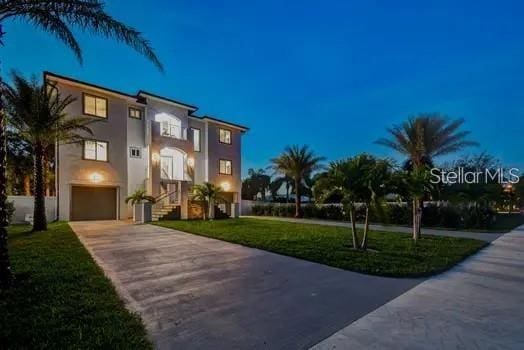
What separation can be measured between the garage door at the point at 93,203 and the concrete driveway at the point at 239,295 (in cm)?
1295

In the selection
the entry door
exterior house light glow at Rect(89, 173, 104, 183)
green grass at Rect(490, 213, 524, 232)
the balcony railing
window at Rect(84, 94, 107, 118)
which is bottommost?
green grass at Rect(490, 213, 524, 232)

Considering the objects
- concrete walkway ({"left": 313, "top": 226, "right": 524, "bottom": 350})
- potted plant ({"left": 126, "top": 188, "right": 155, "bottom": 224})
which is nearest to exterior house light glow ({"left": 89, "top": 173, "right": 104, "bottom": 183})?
potted plant ({"left": 126, "top": 188, "right": 155, "bottom": 224})

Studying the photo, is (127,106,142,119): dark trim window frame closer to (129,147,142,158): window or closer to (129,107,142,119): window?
(129,107,142,119): window

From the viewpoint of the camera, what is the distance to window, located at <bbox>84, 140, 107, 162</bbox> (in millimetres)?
19688

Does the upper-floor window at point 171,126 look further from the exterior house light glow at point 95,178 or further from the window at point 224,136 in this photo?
the exterior house light glow at point 95,178

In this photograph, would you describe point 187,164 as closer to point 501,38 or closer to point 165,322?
point 165,322

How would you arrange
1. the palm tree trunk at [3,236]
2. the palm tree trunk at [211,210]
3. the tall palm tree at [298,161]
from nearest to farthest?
the palm tree trunk at [3,236] → the palm tree trunk at [211,210] → the tall palm tree at [298,161]

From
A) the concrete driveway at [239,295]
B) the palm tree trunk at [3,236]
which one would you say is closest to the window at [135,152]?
the concrete driveway at [239,295]

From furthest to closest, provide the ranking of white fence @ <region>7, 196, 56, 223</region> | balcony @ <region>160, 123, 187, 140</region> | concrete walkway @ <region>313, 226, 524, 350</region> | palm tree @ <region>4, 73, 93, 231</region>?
balcony @ <region>160, 123, 187, 140</region> < white fence @ <region>7, 196, 56, 223</region> < palm tree @ <region>4, 73, 93, 231</region> < concrete walkway @ <region>313, 226, 524, 350</region>

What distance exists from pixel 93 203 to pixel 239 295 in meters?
19.2

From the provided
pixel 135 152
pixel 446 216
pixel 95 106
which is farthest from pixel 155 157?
pixel 446 216

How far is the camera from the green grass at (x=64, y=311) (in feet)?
11.0

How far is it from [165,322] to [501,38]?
60.6 meters

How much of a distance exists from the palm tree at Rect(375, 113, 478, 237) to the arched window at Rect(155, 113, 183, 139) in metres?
16.4
